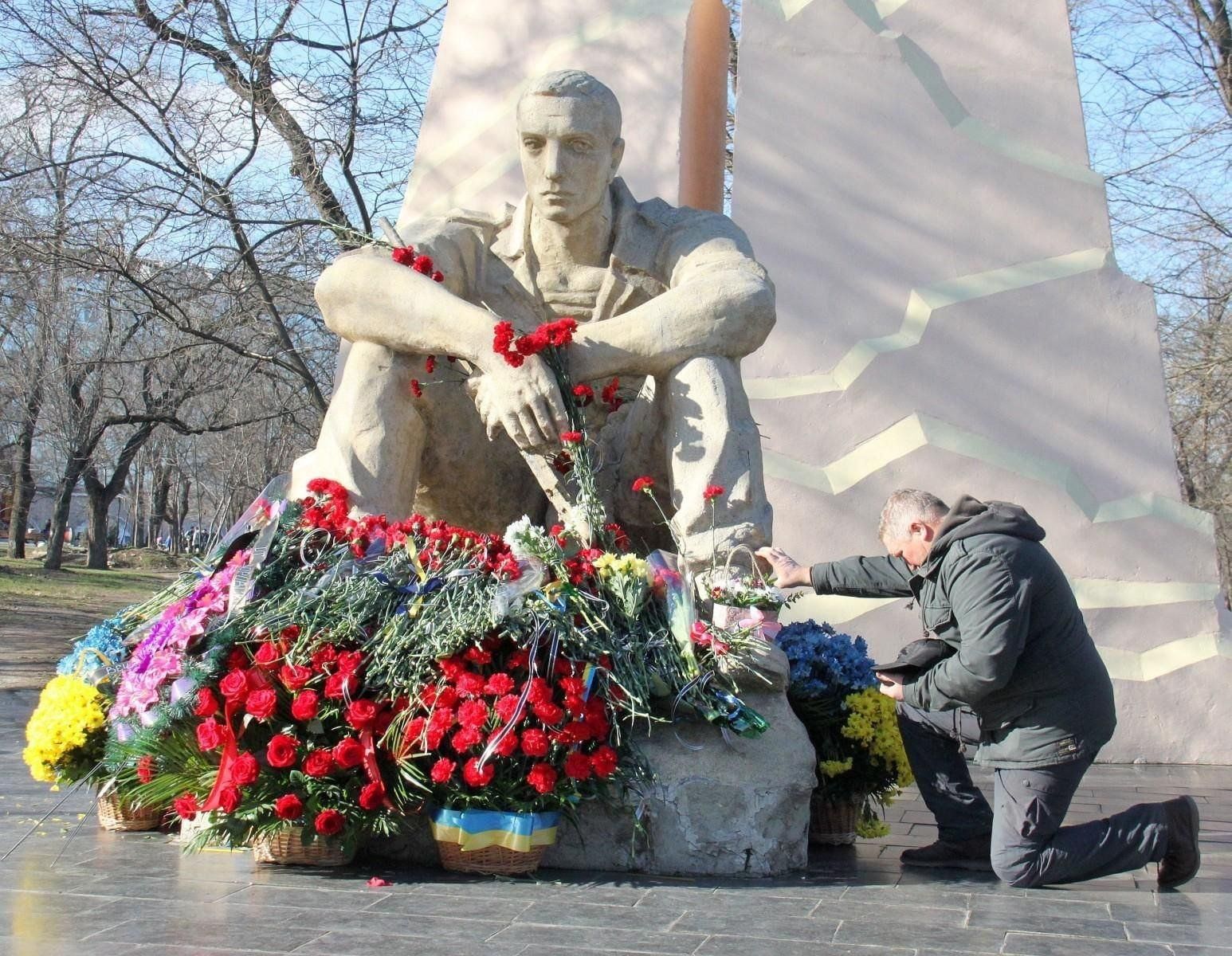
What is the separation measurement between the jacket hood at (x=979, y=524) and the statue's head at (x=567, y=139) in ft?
4.64

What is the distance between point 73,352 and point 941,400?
13694 millimetres

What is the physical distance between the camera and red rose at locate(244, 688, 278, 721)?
322 centimetres

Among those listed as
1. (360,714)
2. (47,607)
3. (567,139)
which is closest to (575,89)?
(567,139)

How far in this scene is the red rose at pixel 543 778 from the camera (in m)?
3.19

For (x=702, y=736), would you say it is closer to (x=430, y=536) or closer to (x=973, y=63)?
(x=430, y=536)

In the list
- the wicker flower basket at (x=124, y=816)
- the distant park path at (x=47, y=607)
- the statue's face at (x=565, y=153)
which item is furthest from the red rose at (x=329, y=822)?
the distant park path at (x=47, y=607)

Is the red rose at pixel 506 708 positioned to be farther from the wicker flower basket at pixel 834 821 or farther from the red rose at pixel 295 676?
the wicker flower basket at pixel 834 821

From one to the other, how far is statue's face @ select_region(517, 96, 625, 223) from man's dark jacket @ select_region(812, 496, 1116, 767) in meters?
1.42

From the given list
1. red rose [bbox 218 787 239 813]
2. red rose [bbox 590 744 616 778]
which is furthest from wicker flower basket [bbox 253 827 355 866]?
red rose [bbox 590 744 616 778]

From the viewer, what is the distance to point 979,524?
3564 millimetres

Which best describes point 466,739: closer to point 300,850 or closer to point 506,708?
point 506,708

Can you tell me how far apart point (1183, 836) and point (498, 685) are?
1721 millimetres

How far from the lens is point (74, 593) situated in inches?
814

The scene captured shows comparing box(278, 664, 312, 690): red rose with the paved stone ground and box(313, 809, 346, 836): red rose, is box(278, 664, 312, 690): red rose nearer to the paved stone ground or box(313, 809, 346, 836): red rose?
box(313, 809, 346, 836): red rose
